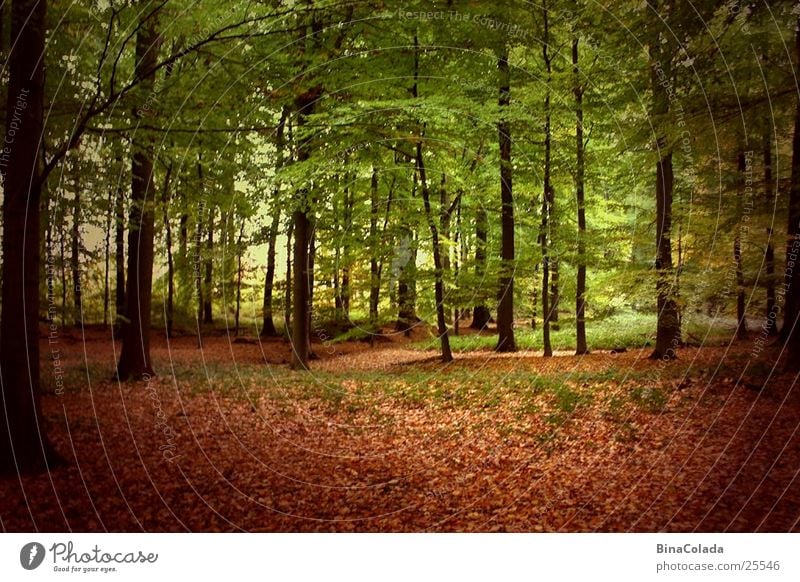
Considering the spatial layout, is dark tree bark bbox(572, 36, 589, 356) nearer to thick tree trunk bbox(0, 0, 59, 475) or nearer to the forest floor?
the forest floor

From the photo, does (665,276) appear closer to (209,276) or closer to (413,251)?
(413,251)

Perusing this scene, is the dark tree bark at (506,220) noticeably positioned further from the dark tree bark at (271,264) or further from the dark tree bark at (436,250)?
the dark tree bark at (271,264)

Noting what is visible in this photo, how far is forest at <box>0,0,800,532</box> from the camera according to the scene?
620cm

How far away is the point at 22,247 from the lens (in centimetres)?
628

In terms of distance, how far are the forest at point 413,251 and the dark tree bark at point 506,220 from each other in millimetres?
105

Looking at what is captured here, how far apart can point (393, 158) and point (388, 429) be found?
10.9 meters
